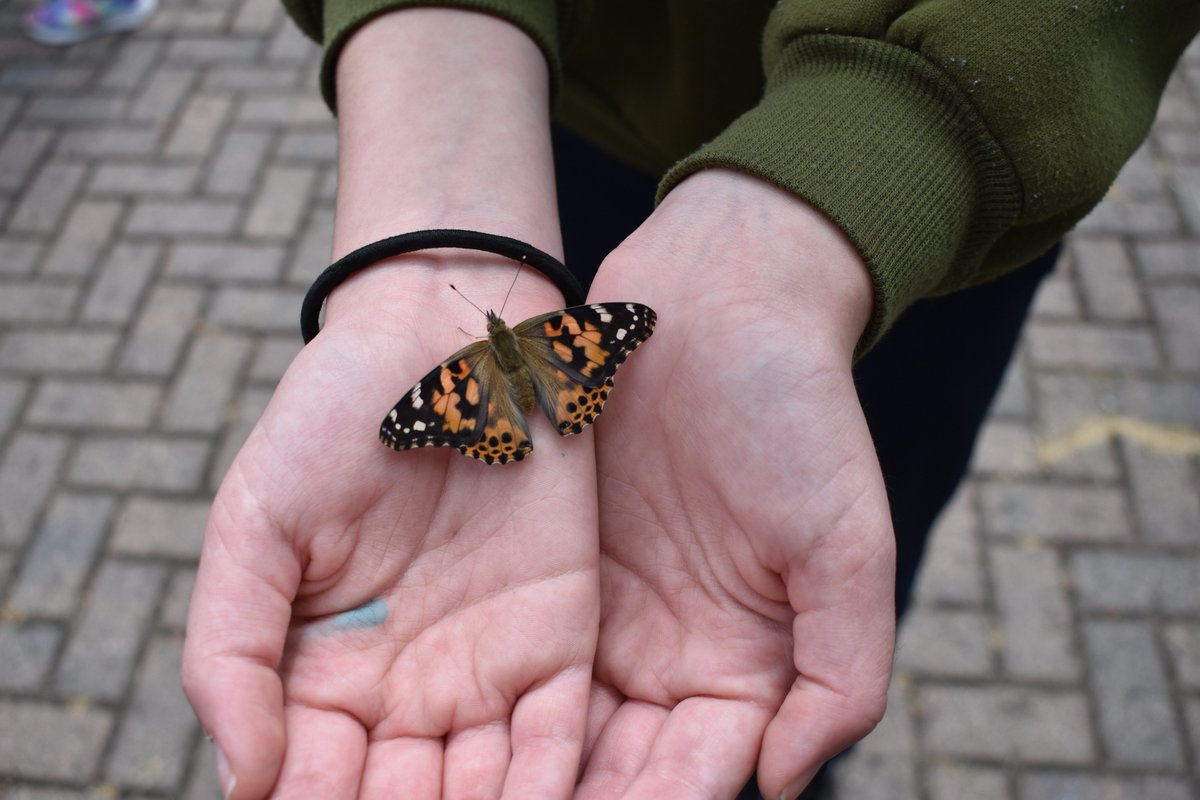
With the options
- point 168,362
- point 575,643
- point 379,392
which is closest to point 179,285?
point 168,362

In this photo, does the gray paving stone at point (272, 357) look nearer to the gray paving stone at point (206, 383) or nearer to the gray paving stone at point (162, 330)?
the gray paving stone at point (206, 383)

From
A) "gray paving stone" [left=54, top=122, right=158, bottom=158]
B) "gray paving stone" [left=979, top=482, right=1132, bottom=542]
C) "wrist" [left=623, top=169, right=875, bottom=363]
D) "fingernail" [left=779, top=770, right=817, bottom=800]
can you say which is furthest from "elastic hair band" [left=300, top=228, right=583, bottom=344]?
"gray paving stone" [left=54, top=122, right=158, bottom=158]

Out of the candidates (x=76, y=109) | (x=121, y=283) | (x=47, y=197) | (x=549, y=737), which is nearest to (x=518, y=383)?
(x=549, y=737)

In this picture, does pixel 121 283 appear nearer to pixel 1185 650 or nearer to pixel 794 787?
pixel 794 787

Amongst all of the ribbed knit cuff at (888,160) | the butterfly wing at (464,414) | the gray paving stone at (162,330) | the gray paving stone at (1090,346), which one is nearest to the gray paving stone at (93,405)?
the gray paving stone at (162,330)

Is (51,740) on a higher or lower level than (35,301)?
lower

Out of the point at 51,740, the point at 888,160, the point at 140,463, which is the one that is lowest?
the point at 51,740

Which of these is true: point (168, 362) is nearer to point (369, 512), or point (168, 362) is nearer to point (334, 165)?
point (334, 165)
